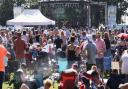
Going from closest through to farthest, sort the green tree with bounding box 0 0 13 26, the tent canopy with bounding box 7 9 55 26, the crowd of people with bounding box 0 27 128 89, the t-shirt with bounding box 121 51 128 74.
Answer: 1. the crowd of people with bounding box 0 27 128 89
2. the t-shirt with bounding box 121 51 128 74
3. the tent canopy with bounding box 7 9 55 26
4. the green tree with bounding box 0 0 13 26

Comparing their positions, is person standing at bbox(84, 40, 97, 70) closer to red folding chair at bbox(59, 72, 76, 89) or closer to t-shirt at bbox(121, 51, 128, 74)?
t-shirt at bbox(121, 51, 128, 74)

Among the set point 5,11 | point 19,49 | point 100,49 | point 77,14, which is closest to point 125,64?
point 100,49

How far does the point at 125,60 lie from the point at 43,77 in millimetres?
2526

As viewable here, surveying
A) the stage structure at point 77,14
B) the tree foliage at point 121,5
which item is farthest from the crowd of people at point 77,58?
the tree foliage at point 121,5

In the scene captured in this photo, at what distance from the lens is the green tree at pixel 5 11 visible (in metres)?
96.0

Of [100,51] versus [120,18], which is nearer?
[100,51]

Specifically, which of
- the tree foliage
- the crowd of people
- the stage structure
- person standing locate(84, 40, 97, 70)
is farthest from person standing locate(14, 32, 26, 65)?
the tree foliage

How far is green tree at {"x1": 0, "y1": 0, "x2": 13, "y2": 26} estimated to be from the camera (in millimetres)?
96000

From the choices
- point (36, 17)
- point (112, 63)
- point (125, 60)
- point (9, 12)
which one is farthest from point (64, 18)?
point (125, 60)

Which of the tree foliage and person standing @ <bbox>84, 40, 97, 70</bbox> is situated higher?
person standing @ <bbox>84, 40, 97, 70</bbox>

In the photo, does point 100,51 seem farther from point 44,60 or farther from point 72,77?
point 72,77

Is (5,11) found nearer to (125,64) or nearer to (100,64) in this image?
(100,64)

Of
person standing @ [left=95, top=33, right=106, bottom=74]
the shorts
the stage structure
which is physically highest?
person standing @ [left=95, top=33, right=106, bottom=74]

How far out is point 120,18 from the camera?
101 meters
